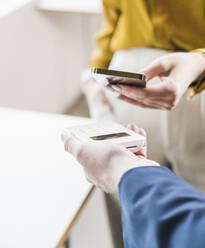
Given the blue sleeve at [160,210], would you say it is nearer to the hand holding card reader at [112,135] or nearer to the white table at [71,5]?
the hand holding card reader at [112,135]

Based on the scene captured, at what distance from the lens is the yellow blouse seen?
32.4 inches

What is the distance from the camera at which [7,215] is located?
487mm

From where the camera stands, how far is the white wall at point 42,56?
115 centimetres

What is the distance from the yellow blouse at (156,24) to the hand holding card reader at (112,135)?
38 cm

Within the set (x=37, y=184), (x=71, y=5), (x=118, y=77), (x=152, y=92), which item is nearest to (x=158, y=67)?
(x=152, y=92)

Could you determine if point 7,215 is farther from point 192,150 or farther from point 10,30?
point 10,30

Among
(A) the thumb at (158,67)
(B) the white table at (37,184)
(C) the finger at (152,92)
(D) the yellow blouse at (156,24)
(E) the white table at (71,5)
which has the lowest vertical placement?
(B) the white table at (37,184)

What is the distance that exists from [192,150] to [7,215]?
56 cm

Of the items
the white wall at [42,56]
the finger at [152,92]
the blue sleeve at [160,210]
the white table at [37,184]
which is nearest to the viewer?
the blue sleeve at [160,210]

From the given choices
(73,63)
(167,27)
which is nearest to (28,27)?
(73,63)

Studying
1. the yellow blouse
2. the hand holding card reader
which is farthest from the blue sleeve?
the yellow blouse

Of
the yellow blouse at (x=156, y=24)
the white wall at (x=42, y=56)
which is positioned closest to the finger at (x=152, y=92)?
the yellow blouse at (x=156, y=24)

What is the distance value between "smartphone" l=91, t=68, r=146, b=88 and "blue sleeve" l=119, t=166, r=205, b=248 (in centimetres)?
18

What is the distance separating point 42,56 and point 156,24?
0.59m
